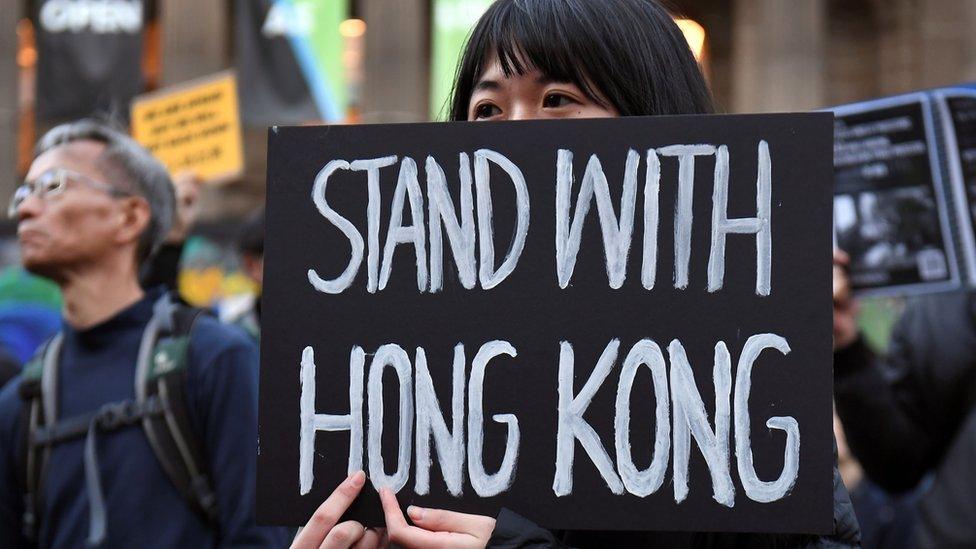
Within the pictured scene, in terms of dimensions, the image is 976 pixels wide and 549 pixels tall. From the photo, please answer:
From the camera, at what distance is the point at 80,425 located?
328 centimetres

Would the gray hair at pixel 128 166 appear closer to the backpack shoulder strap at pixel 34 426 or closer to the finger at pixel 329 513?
the backpack shoulder strap at pixel 34 426

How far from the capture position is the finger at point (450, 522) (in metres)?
1.88

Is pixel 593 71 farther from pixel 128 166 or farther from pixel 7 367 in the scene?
pixel 7 367

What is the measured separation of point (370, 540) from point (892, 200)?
2706 mm

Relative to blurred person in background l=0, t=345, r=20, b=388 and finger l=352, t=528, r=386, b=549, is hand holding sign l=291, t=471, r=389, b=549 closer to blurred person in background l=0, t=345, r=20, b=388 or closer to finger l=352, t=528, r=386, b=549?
finger l=352, t=528, r=386, b=549

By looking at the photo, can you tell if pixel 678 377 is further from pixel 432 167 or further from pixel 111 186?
pixel 111 186

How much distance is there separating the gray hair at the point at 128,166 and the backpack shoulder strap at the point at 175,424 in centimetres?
58

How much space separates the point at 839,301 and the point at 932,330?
2.14 ft

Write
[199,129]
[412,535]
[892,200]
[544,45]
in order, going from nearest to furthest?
[412,535]
[544,45]
[892,200]
[199,129]

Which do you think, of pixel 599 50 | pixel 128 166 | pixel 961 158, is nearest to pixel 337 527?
pixel 599 50

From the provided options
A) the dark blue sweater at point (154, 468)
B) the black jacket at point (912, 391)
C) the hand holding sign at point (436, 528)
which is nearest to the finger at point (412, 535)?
the hand holding sign at point (436, 528)

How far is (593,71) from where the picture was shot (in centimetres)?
222

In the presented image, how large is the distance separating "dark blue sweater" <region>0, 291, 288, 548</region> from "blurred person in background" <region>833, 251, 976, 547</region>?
6.40 ft

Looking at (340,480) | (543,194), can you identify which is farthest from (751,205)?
(340,480)
